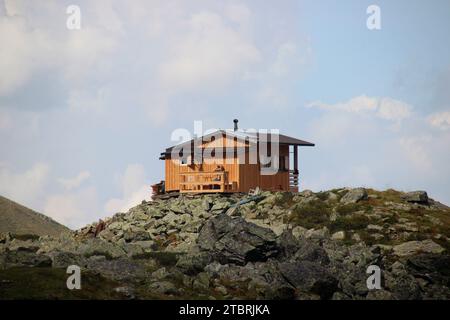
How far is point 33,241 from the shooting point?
176 ft

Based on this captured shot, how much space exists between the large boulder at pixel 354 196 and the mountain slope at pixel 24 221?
1249 inches

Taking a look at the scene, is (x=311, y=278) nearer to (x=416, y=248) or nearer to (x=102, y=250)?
(x=416, y=248)

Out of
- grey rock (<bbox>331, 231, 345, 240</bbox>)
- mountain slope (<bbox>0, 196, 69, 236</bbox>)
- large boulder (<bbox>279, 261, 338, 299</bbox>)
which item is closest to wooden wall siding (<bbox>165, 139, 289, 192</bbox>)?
grey rock (<bbox>331, 231, 345, 240</bbox>)

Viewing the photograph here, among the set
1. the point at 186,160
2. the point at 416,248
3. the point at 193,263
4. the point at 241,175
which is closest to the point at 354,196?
the point at 416,248

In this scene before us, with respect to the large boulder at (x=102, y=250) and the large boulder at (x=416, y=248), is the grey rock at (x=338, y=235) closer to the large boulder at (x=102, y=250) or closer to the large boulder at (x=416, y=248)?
the large boulder at (x=416, y=248)

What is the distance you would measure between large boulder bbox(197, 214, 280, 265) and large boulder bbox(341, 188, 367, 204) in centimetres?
1052

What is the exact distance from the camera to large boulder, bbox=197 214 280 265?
37.4 meters

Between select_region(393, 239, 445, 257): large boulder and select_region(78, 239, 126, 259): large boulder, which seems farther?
select_region(393, 239, 445, 257): large boulder

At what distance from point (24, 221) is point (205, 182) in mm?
25643

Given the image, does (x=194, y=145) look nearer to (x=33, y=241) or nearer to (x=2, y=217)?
(x=33, y=241)

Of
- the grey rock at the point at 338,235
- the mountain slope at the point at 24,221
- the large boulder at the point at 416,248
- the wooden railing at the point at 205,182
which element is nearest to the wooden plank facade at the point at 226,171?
the wooden railing at the point at 205,182

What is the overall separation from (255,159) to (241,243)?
17.8 meters

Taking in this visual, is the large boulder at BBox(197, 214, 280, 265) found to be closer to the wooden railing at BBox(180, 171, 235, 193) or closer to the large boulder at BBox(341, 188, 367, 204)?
the large boulder at BBox(341, 188, 367, 204)

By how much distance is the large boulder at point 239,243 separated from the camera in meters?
37.4
